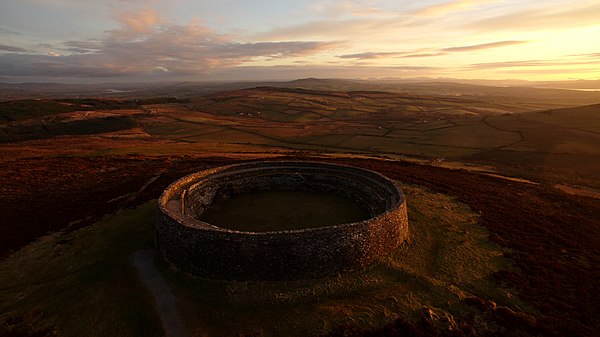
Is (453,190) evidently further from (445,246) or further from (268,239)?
(268,239)

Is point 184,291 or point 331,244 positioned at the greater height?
point 331,244

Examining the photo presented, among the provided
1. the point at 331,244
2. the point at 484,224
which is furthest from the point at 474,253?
the point at 331,244

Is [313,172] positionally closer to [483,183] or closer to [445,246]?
[445,246]


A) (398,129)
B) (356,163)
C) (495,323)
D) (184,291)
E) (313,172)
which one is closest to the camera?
(495,323)

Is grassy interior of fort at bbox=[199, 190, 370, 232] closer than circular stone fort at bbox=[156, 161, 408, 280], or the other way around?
circular stone fort at bbox=[156, 161, 408, 280]

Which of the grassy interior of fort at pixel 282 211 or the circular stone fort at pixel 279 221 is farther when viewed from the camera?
the grassy interior of fort at pixel 282 211

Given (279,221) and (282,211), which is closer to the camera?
(279,221)

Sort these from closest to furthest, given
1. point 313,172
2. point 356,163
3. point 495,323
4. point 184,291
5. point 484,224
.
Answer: point 495,323
point 184,291
point 484,224
point 313,172
point 356,163

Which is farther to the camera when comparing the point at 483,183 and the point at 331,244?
the point at 483,183
